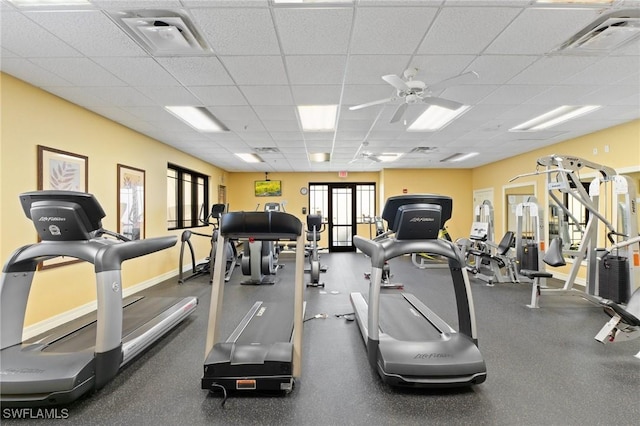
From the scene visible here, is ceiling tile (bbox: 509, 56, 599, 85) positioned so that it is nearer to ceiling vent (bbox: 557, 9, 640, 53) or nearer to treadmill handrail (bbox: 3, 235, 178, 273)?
ceiling vent (bbox: 557, 9, 640, 53)

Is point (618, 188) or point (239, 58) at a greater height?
point (239, 58)

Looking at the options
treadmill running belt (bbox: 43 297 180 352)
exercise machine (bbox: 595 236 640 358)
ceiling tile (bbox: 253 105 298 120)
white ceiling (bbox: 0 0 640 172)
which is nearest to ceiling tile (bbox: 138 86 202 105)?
white ceiling (bbox: 0 0 640 172)

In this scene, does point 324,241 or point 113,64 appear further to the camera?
point 324,241

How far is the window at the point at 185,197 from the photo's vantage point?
6.21 m

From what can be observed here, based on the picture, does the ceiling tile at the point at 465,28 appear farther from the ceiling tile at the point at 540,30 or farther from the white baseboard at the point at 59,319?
the white baseboard at the point at 59,319

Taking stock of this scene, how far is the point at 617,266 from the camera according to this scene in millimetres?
3293

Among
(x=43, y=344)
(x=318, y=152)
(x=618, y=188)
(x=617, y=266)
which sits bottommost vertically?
(x=43, y=344)

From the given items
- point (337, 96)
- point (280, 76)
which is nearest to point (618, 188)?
point (337, 96)

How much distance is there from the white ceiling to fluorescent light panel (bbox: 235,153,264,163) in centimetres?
226

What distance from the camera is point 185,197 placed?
6871mm

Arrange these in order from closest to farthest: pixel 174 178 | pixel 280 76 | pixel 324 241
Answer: pixel 280 76
pixel 174 178
pixel 324 241

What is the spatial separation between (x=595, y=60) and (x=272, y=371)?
3900 millimetres

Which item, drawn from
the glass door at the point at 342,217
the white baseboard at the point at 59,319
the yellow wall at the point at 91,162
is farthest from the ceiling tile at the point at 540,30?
the glass door at the point at 342,217

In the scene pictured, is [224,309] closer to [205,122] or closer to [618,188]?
[205,122]
